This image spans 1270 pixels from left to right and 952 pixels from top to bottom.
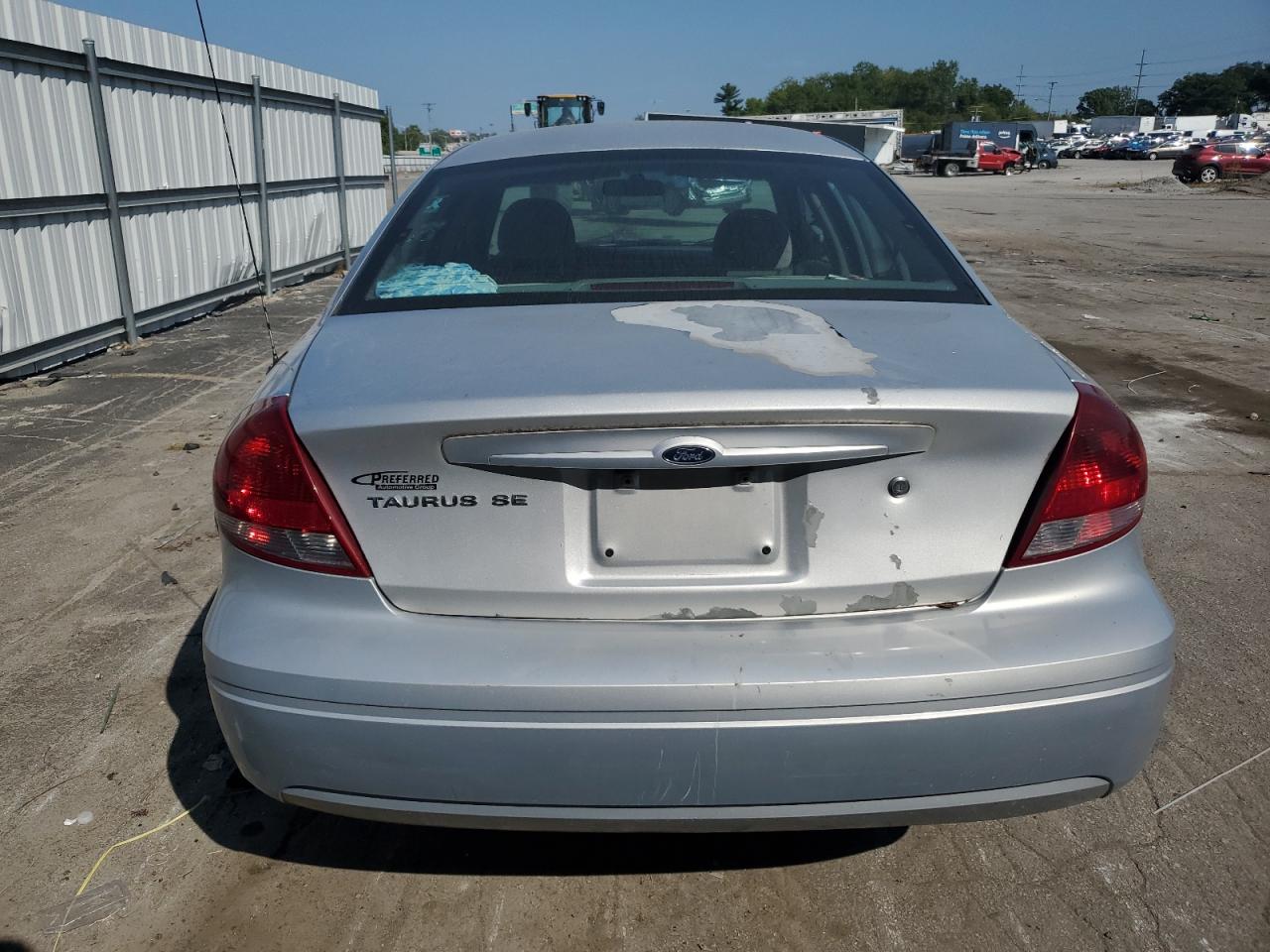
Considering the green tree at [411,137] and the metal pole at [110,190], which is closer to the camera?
the metal pole at [110,190]

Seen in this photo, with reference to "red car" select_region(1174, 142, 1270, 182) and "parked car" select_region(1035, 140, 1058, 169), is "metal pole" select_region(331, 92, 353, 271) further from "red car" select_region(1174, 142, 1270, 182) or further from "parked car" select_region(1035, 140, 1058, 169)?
"parked car" select_region(1035, 140, 1058, 169)

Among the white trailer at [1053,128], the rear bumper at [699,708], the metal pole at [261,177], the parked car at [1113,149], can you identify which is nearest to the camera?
the rear bumper at [699,708]

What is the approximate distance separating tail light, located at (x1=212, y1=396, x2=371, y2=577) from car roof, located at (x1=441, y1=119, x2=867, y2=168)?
1493mm

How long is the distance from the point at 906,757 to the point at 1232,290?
1321cm

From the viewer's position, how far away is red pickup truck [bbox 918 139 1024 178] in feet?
183

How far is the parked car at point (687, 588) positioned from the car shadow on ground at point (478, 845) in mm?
570

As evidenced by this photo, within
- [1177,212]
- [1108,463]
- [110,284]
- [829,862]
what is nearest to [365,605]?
→ [829,862]

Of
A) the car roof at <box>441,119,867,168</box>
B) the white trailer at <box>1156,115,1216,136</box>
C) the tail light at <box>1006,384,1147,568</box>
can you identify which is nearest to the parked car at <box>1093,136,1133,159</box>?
the white trailer at <box>1156,115,1216,136</box>

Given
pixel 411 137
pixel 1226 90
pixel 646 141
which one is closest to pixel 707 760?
pixel 646 141

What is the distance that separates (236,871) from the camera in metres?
2.42

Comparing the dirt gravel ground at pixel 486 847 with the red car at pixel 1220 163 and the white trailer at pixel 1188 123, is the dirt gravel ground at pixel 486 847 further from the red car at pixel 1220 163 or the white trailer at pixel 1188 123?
the white trailer at pixel 1188 123

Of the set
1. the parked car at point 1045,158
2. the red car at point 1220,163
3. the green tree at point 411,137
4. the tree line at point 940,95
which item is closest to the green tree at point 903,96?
the tree line at point 940,95

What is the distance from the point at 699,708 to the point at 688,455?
45 centimetres

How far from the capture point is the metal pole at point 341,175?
14.3m
